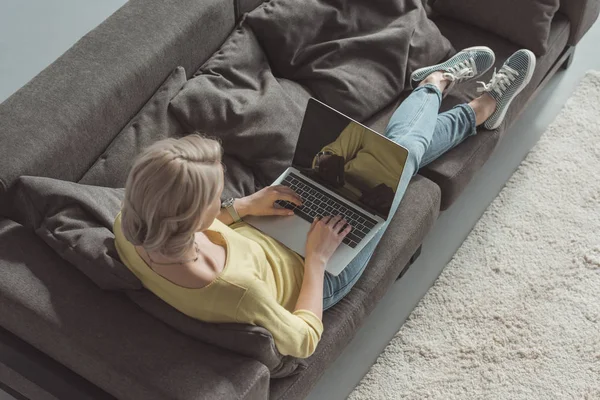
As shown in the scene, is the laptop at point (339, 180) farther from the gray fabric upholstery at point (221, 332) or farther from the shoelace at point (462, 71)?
the shoelace at point (462, 71)

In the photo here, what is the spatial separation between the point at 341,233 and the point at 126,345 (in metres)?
0.66

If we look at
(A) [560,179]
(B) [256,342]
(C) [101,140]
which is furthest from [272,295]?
(A) [560,179]

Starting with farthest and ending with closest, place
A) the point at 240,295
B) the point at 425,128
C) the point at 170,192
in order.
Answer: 1. the point at 425,128
2. the point at 240,295
3. the point at 170,192

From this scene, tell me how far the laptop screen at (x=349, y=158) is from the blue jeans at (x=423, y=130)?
8 cm

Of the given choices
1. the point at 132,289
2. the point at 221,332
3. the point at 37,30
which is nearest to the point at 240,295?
the point at 221,332

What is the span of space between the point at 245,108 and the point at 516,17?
111 centimetres

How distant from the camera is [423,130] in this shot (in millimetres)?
2350

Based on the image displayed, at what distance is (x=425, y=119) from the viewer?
2.39 metres

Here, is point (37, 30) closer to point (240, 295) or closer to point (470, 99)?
point (470, 99)

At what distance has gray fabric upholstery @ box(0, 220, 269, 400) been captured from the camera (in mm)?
1643

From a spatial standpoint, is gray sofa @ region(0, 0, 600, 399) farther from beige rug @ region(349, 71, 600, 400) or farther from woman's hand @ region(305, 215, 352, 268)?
beige rug @ region(349, 71, 600, 400)

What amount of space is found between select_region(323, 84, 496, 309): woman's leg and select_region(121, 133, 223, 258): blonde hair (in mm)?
690

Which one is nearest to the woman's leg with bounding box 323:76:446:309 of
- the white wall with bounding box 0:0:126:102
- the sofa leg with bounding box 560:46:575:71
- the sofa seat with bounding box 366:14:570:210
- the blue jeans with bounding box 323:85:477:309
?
the blue jeans with bounding box 323:85:477:309

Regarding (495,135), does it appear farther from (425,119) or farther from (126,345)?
(126,345)
